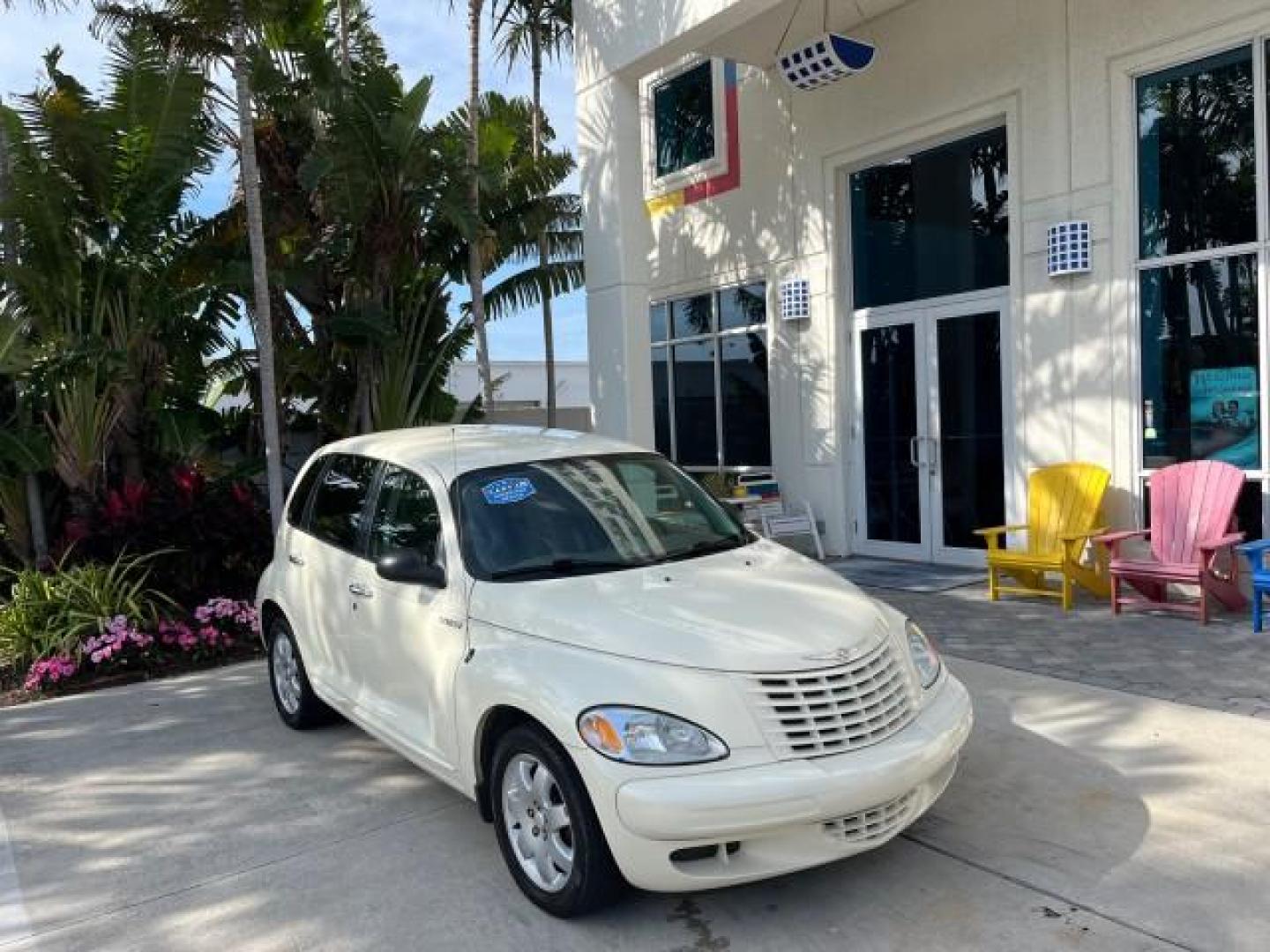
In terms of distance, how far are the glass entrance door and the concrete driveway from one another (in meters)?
4.00

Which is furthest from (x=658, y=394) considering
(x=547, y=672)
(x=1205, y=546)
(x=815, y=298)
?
(x=547, y=672)

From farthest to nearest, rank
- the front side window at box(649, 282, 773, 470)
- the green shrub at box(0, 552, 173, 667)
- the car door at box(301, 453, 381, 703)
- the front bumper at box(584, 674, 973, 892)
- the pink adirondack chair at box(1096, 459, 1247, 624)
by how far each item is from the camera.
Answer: the front side window at box(649, 282, 773, 470) → the green shrub at box(0, 552, 173, 667) → the pink adirondack chair at box(1096, 459, 1247, 624) → the car door at box(301, 453, 381, 703) → the front bumper at box(584, 674, 973, 892)

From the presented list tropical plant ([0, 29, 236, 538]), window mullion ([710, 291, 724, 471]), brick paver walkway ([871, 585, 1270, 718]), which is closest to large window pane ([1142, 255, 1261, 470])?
brick paver walkway ([871, 585, 1270, 718])

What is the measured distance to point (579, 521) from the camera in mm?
4348

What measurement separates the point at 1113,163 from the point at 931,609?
3.85 m

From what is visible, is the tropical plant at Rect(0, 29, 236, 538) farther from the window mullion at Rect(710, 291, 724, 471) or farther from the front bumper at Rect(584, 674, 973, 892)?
the front bumper at Rect(584, 674, 973, 892)

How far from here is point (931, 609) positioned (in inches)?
308

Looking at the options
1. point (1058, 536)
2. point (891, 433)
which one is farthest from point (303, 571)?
point (891, 433)

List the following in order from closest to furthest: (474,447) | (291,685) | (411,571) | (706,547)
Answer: (411,571) → (706,547) → (474,447) → (291,685)

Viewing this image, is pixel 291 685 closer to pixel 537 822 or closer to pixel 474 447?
pixel 474 447

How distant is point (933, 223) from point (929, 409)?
5.93 ft

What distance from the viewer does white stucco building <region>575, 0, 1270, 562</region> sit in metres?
7.56

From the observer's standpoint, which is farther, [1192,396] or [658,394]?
[658,394]

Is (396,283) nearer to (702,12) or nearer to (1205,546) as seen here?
(702,12)
